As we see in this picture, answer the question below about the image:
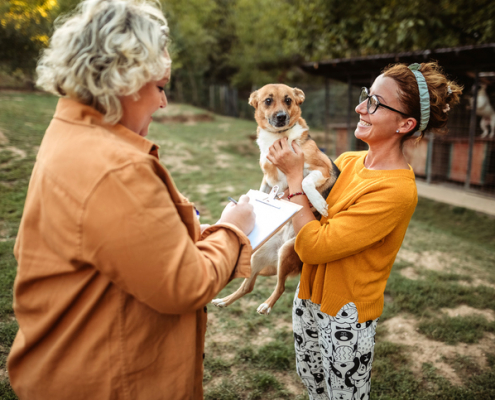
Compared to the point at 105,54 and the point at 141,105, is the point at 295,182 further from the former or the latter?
the point at 105,54

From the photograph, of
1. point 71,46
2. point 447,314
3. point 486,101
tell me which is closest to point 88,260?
point 71,46

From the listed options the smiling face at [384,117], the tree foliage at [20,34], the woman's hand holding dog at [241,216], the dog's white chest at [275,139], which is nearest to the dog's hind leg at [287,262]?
the dog's white chest at [275,139]

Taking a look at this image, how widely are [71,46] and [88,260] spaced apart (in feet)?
2.03

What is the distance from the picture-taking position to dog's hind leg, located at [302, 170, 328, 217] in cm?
187

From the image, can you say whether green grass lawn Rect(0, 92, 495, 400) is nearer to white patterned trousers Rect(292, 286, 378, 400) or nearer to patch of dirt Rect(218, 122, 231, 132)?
white patterned trousers Rect(292, 286, 378, 400)

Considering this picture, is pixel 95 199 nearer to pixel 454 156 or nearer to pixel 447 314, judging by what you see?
pixel 447 314

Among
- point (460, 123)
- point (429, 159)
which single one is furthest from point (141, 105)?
point (460, 123)

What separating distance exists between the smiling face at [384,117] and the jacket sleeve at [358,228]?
313mm

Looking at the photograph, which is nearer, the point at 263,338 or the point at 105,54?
the point at 105,54

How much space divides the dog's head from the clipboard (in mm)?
1263

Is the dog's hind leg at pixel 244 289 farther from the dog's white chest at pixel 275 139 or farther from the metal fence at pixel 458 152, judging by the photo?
the metal fence at pixel 458 152

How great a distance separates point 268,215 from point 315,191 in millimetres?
574

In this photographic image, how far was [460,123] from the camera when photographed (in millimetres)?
9555

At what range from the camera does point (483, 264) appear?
15.7ft
